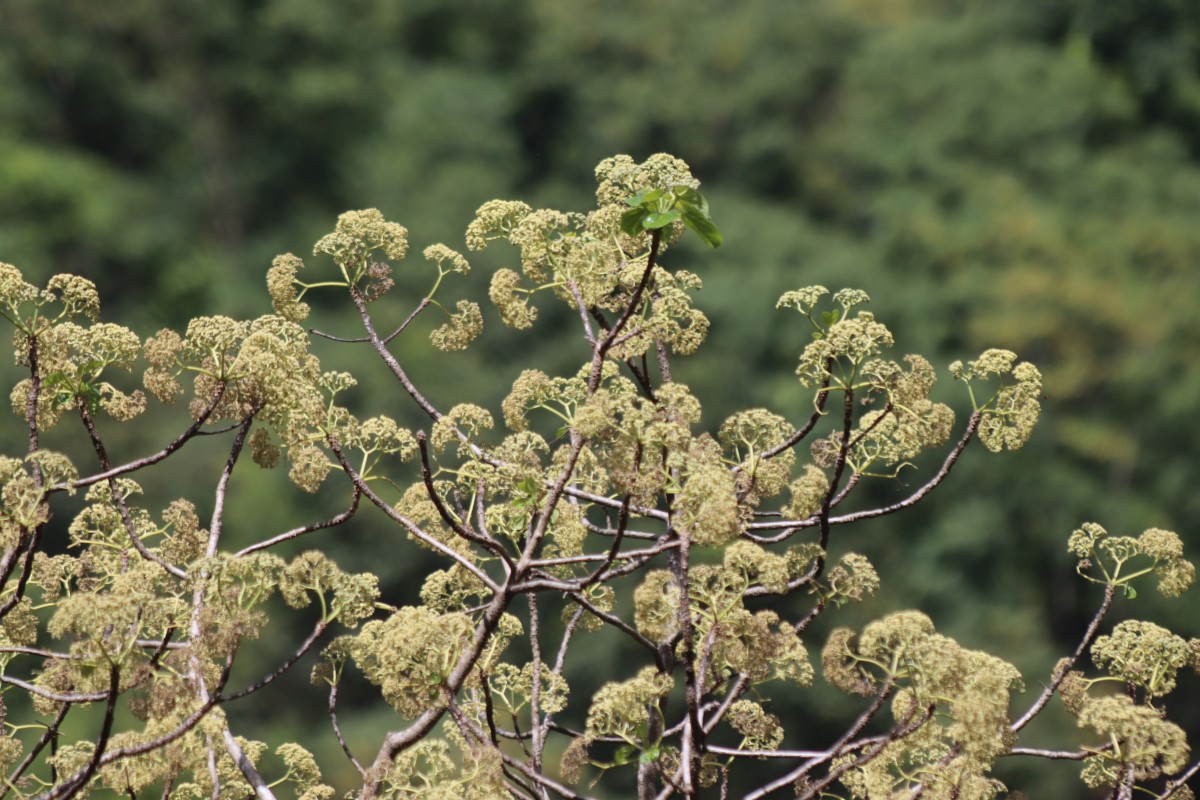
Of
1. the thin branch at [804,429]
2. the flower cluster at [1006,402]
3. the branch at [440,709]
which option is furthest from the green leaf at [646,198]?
the flower cluster at [1006,402]

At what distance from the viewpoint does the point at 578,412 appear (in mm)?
3795

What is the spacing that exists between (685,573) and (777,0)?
68898 mm

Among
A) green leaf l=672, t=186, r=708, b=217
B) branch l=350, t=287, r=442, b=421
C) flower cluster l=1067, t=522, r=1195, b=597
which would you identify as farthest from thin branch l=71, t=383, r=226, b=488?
flower cluster l=1067, t=522, r=1195, b=597

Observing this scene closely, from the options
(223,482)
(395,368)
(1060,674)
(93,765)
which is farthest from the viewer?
(395,368)

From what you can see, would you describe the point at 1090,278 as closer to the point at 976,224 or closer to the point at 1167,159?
the point at 976,224

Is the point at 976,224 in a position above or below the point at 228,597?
below

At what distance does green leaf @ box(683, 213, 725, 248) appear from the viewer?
12.7 ft

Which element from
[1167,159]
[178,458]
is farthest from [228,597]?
[1167,159]

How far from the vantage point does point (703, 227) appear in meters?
3.89

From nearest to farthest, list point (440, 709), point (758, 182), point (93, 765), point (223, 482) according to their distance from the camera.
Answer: point (93, 765)
point (440, 709)
point (223, 482)
point (758, 182)

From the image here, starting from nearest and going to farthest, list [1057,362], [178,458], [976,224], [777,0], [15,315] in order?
[15,315], [178,458], [1057,362], [976,224], [777,0]

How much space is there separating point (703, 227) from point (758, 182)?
60722 millimetres

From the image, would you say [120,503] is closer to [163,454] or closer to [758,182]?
[163,454]

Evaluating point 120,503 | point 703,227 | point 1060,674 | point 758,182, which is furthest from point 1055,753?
point 758,182
